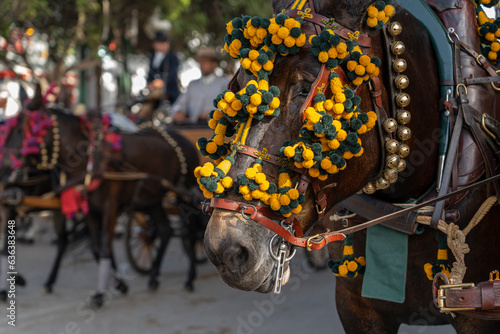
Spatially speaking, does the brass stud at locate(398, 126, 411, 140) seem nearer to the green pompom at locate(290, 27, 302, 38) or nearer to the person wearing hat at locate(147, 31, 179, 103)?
the green pompom at locate(290, 27, 302, 38)

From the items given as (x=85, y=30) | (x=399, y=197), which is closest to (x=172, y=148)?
(x=399, y=197)

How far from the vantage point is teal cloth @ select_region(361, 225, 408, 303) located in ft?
7.76

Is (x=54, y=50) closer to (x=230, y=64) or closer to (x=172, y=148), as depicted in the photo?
(x=230, y=64)

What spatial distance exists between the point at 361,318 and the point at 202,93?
17.3 feet

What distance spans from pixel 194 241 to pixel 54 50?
667 cm

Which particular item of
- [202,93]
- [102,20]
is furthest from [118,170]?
[102,20]

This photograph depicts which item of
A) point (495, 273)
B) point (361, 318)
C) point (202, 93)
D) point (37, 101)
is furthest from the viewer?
point (202, 93)

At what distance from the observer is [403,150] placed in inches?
83.5

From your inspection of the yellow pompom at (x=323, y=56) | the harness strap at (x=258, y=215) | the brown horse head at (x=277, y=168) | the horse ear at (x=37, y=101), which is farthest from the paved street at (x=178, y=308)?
the yellow pompom at (x=323, y=56)

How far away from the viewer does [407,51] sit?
7.38 feet

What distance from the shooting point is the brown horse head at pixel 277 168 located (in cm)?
180

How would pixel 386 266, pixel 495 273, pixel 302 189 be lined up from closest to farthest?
pixel 302 189, pixel 495 273, pixel 386 266

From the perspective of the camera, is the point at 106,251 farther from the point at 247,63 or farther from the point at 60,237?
the point at 247,63

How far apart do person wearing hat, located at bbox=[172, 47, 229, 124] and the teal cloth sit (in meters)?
5.09
